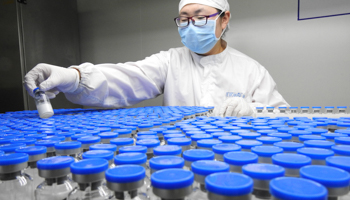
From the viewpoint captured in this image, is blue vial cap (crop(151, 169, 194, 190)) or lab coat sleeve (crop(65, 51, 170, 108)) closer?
blue vial cap (crop(151, 169, 194, 190))

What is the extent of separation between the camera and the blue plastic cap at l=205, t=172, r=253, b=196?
0.23 m

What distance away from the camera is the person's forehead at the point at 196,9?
70.8 inches

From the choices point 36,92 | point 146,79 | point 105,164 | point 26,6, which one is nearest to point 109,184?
point 105,164

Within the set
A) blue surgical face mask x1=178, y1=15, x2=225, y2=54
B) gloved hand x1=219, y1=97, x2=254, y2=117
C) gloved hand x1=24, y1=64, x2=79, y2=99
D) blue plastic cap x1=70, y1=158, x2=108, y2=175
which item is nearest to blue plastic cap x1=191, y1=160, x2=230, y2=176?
blue plastic cap x1=70, y1=158, x2=108, y2=175

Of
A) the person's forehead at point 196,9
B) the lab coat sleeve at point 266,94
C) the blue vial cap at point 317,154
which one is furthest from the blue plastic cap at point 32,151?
the lab coat sleeve at point 266,94

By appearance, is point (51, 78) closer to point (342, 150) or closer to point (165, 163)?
point (165, 163)

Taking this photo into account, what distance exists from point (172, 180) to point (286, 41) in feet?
8.10

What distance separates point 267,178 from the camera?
26cm

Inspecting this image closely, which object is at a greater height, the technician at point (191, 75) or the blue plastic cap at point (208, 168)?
the technician at point (191, 75)

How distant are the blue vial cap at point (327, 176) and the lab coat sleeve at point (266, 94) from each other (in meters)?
1.74

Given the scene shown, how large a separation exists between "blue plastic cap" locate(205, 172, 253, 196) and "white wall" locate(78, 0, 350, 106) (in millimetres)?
2372

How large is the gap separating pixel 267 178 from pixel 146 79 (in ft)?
5.71

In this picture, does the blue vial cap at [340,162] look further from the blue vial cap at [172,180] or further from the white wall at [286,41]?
the white wall at [286,41]

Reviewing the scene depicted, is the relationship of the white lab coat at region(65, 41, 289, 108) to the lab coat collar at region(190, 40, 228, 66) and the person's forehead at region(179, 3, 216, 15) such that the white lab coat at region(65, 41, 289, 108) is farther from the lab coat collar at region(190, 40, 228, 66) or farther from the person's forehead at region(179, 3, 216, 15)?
the person's forehead at region(179, 3, 216, 15)
